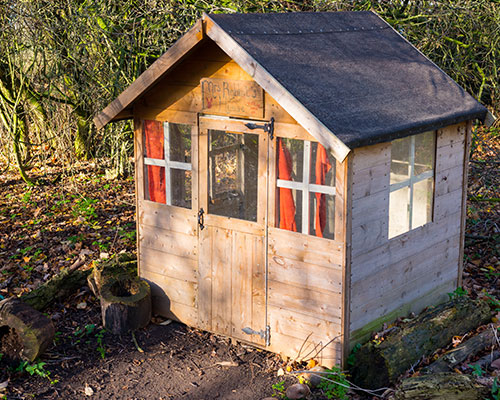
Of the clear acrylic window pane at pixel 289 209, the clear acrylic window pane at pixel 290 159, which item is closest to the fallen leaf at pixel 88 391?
the clear acrylic window pane at pixel 289 209

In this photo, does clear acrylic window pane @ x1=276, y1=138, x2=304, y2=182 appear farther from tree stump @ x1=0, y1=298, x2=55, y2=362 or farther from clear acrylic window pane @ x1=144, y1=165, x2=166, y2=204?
tree stump @ x1=0, y1=298, x2=55, y2=362

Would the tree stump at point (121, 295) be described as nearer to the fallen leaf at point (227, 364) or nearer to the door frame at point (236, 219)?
the door frame at point (236, 219)

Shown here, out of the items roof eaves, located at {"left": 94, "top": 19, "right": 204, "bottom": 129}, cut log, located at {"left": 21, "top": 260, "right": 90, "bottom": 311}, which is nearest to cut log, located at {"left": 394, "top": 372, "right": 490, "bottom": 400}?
roof eaves, located at {"left": 94, "top": 19, "right": 204, "bottom": 129}

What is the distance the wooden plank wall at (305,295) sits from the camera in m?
6.37

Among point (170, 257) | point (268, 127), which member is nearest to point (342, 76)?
point (268, 127)

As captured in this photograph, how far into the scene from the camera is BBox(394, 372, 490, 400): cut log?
17.6ft

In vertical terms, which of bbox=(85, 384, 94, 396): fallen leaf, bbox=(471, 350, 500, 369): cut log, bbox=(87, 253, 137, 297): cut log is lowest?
→ bbox=(85, 384, 94, 396): fallen leaf

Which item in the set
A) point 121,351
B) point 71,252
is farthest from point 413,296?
point 71,252

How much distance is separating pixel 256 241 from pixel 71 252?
4.32 m

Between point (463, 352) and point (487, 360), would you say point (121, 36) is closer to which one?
point (463, 352)

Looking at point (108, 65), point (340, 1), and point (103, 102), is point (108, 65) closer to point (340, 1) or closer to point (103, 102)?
point (103, 102)

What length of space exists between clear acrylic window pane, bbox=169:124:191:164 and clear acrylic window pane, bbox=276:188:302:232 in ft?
4.43

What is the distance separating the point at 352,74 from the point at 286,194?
4.70 feet

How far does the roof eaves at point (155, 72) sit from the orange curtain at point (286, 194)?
131 cm
